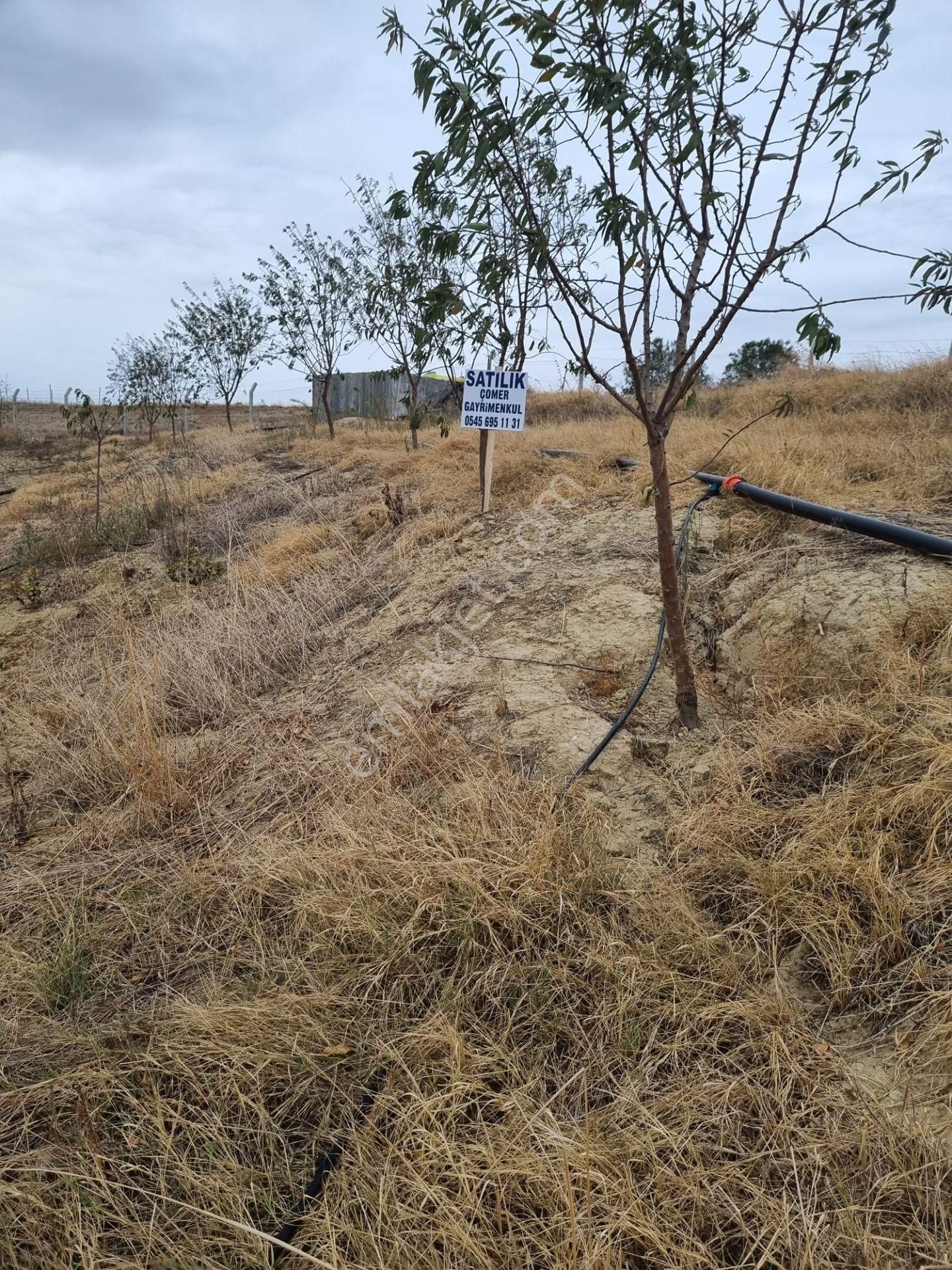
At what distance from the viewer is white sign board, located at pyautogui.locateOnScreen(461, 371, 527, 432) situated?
5.18 meters

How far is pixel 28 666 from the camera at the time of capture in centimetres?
492

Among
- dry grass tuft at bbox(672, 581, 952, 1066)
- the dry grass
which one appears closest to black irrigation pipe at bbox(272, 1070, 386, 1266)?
the dry grass

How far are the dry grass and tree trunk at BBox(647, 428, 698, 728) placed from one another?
205mm

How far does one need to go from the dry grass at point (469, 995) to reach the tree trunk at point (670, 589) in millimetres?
205

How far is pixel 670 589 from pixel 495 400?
3.22m

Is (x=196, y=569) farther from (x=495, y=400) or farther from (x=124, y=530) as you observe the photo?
(x=495, y=400)

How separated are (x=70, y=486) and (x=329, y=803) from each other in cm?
1138

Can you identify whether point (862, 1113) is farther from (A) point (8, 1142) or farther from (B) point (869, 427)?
(B) point (869, 427)

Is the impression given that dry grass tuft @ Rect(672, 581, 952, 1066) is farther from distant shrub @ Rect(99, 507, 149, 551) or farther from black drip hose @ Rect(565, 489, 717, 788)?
distant shrub @ Rect(99, 507, 149, 551)

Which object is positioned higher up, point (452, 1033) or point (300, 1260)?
point (452, 1033)

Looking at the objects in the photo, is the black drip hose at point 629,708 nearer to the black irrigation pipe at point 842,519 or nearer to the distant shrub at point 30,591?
the black irrigation pipe at point 842,519

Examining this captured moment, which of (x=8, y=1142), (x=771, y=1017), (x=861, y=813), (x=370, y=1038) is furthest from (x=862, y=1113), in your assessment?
(x=8, y=1142)

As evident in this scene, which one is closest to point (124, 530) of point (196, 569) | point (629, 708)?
point (196, 569)

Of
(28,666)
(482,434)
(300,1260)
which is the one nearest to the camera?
(300,1260)
